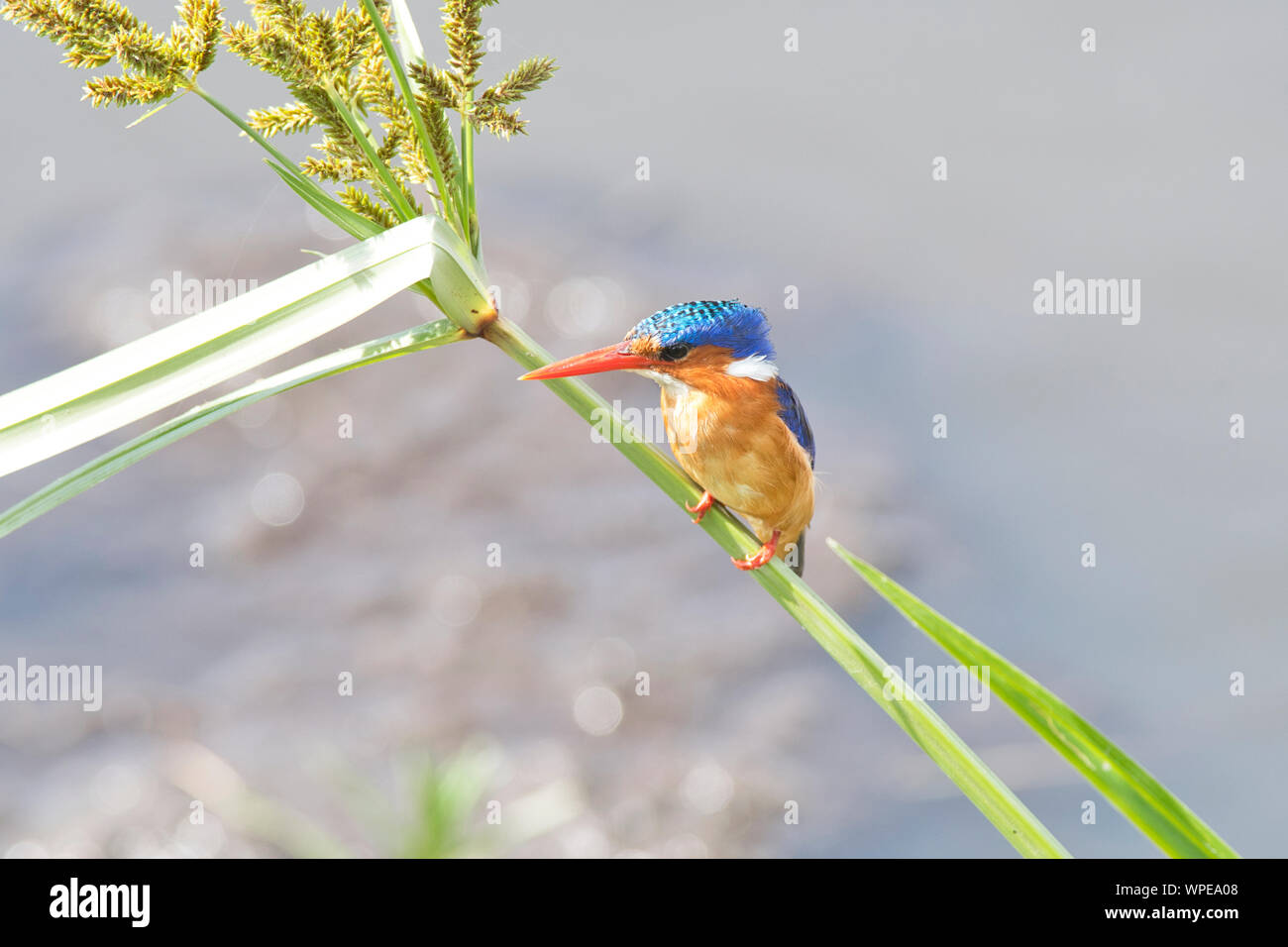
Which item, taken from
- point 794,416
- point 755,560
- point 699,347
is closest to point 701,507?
point 755,560

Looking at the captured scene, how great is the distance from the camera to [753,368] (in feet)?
3.97

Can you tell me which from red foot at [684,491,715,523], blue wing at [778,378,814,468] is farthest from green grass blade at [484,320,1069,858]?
blue wing at [778,378,814,468]

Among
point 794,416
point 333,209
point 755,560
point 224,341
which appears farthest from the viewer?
point 794,416

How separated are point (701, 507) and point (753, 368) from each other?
0.67 ft

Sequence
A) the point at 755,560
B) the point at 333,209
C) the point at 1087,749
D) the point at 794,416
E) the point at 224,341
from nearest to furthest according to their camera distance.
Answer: the point at 1087,749, the point at 224,341, the point at 333,209, the point at 755,560, the point at 794,416

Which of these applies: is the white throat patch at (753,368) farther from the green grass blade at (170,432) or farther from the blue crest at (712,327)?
the green grass blade at (170,432)

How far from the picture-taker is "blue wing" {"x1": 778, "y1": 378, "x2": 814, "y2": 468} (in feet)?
4.36

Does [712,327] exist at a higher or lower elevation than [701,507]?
higher

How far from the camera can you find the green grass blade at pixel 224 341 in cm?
81

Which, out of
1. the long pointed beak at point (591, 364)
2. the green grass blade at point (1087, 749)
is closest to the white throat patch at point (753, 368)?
the long pointed beak at point (591, 364)

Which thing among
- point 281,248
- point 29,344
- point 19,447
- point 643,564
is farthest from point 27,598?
point 19,447

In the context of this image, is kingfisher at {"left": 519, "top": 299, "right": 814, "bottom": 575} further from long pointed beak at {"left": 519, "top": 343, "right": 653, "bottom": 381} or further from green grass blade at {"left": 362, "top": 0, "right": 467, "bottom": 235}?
green grass blade at {"left": 362, "top": 0, "right": 467, "bottom": 235}

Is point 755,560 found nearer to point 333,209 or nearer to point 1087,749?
point 1087,749

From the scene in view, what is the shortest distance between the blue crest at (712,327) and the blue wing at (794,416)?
0.38 ft
